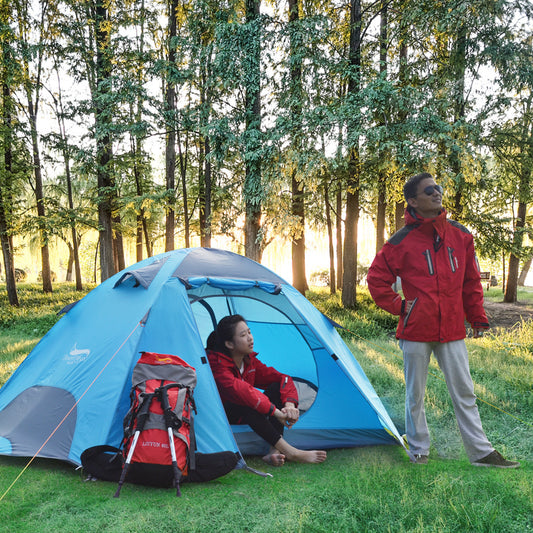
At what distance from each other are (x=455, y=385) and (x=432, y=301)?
0.57 meters

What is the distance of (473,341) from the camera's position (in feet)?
23.2

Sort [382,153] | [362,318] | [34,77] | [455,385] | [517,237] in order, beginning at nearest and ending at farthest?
1. [455,385]
2. [382,153]
3. [362,318]
4. [517,237]
5. [34,77]

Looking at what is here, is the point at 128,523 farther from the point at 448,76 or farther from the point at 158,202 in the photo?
the point at 448,76

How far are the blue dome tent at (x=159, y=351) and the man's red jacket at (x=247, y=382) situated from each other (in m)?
0.26

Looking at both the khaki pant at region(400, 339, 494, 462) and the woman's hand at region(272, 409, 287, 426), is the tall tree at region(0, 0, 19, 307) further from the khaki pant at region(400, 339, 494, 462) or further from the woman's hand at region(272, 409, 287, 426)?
the khaki pant at region(400, 339, 494, 462)

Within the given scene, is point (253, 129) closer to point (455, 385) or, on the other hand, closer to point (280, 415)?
point (280, 415)

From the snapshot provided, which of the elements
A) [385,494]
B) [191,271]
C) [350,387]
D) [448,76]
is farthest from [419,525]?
[448,76]

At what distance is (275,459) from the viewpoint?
3281 millimetres

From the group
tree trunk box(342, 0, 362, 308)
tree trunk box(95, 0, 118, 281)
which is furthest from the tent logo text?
tree trunk box(95, 0, 118, 281)

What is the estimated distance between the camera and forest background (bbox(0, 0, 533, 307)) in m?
8.24

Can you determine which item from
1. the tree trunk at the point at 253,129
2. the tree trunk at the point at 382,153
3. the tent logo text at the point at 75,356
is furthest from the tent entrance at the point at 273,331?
the tree trunk at the point at 382,153

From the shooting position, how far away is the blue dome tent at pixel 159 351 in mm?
3145

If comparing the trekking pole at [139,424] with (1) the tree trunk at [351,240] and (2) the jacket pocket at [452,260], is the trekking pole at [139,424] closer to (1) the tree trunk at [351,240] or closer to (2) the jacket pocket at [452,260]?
(2) the jacket pocket at [452,260]

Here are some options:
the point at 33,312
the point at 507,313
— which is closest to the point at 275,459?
the point at 33,312
